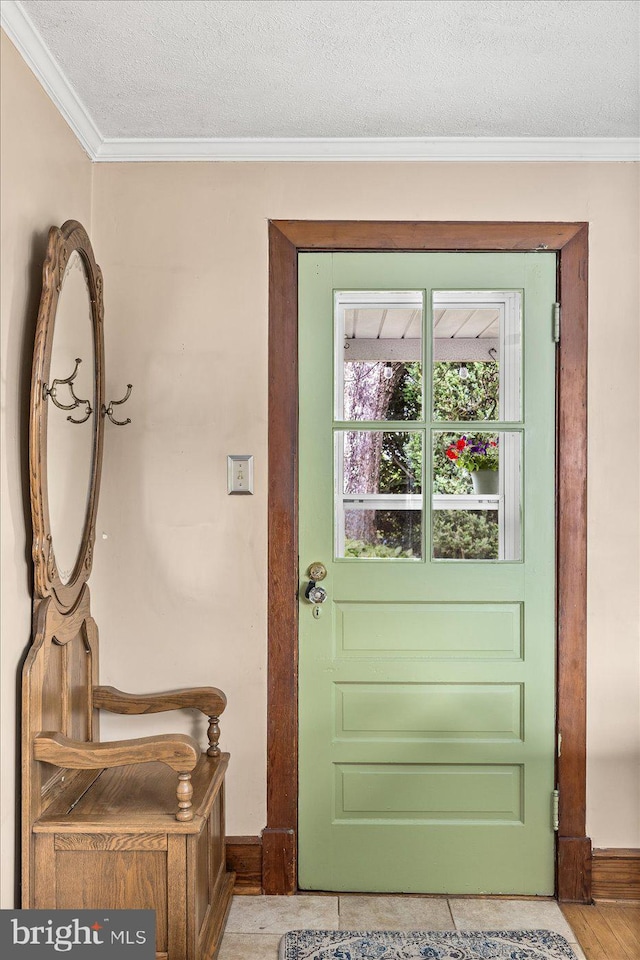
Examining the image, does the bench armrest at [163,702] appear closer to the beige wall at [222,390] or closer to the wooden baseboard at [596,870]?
the beige wall at [222,390]

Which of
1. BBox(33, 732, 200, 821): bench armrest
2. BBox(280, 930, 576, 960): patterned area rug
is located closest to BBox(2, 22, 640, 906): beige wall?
BBox(280, 930, 576, 960): patterned area rug

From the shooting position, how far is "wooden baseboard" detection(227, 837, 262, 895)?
7.83 ft

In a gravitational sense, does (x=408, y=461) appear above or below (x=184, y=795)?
above

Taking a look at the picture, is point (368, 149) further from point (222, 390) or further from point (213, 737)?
point (213, 737)

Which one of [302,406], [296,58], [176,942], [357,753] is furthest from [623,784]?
[296,58]

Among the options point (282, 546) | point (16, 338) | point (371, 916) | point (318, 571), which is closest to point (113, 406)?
point (16, 338)

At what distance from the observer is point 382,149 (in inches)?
94.0

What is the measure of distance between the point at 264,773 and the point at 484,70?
7.06 ft

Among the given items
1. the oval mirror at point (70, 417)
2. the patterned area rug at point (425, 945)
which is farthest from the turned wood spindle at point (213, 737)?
the oval mirror at point (70, 417)

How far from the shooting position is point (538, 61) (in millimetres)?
1944

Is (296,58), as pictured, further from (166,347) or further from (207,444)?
(207,444)

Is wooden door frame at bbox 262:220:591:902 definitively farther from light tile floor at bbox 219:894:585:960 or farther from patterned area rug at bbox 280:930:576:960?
patterned area rug at bbox 280:930:576:960

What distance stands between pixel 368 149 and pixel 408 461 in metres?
1.00

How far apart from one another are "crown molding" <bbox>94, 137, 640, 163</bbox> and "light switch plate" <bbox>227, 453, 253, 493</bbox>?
96 cm
